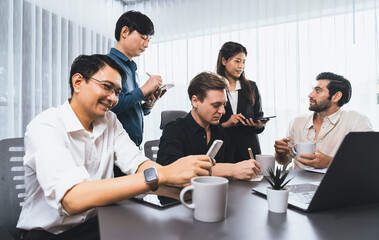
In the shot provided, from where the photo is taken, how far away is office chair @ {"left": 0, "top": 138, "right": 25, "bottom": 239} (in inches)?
43.7

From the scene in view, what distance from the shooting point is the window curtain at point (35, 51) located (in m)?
2.33

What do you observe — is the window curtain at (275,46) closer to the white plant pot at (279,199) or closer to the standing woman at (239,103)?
the standing woman at (239,103)

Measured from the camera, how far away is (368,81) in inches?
118

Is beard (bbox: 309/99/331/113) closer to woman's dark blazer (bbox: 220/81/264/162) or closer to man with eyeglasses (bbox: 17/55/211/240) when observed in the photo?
woman's dark blazer (bbox: 220/81/264/162)

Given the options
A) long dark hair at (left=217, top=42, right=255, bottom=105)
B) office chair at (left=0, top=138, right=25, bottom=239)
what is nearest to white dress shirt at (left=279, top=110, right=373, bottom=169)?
long dark hair at (left=217, top=42, right=255, bottom=105)

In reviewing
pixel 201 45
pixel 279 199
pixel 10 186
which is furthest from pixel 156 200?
pixel 201 45

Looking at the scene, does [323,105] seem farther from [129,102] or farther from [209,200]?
[209,200]

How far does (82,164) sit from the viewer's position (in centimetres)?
113

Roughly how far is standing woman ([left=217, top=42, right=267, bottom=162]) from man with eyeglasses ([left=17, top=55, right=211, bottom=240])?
112cm

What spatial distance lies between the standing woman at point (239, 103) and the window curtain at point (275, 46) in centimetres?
76

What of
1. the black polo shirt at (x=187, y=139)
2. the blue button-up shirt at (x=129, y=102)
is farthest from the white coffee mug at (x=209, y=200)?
the blue button-up shirt at (x=129, y=102)

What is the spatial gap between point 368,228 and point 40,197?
1.10m

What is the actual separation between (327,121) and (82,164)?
1.79m

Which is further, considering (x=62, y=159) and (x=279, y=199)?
(x=62, y=159)
